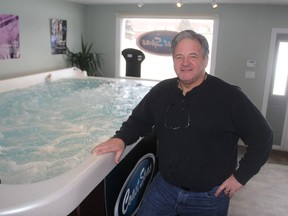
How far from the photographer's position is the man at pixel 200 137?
1237 mm

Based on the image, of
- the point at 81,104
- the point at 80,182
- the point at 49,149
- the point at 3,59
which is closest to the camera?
the point at 80,182

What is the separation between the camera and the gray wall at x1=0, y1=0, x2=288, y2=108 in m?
3.92

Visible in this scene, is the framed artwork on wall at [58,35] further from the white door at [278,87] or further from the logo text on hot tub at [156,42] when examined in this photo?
the white door at [278,87]

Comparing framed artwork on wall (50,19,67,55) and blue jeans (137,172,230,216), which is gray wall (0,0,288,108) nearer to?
framed artwork on wall (50,19,67,55)

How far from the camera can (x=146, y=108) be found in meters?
1.47

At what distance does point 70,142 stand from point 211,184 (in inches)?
39.7

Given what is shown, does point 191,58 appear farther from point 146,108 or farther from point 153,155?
point 153,155

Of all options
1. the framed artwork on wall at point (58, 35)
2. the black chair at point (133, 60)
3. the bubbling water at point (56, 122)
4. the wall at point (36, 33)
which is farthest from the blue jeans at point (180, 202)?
the framed artwork on wall at point (58, 35)

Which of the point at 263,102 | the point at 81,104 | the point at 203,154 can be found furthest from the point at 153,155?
the point at 263,102

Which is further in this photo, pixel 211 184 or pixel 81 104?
pixel 81 104

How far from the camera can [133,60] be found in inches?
189

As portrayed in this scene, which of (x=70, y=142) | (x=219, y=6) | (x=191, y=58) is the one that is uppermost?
(x=219, y=6)

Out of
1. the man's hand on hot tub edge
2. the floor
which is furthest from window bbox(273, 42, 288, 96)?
the man's hand on hot tub edge

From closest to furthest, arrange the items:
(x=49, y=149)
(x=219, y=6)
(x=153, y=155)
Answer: (x=49, y=149) < (x=153, y=155) < (x=219, y=6)
